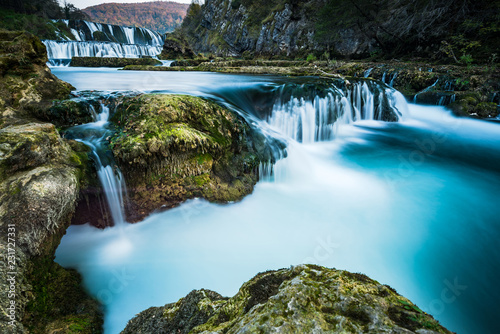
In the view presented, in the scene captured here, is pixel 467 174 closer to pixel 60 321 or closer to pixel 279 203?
pixel 279 203

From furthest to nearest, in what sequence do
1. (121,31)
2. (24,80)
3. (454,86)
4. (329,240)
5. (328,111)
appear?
(121,31) → (454,86) → (328,111) → (24,80) → (329,240)

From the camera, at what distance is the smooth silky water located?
2898mm

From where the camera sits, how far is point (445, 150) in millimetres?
6883

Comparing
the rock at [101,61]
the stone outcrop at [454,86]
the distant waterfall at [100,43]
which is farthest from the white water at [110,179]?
the distant waterfall at [100,43]

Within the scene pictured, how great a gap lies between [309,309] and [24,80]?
6789mm

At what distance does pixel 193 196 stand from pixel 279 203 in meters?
1.84

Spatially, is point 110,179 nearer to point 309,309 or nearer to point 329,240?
point 309,309

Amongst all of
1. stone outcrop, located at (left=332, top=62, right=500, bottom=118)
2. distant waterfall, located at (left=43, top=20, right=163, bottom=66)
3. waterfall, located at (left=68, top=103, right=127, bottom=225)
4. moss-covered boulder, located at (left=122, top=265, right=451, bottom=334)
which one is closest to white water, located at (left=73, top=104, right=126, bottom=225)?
waterfall, located at (left=68, top=103, right=127, bottom=225)

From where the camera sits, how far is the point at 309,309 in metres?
1.11

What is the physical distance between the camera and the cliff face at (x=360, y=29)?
498 inches

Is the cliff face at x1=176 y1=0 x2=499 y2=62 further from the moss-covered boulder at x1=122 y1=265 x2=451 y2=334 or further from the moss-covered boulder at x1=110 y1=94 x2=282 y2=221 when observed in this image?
the moss-covered boulder at x1=122 y1=265 x2=451 y2=334

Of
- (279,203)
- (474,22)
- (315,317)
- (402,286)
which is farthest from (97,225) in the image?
(474,22)

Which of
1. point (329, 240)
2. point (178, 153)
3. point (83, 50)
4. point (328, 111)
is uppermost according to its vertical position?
point (83, 50)

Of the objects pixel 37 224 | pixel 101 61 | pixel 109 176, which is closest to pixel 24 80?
pixel 109 176
